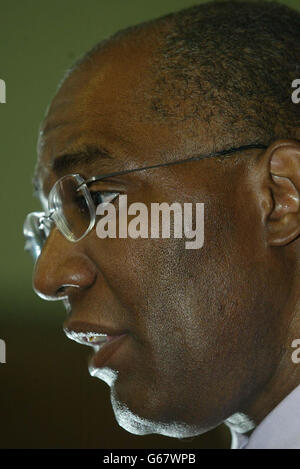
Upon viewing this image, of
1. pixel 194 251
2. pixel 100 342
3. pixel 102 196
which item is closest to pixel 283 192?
pixel 194 251

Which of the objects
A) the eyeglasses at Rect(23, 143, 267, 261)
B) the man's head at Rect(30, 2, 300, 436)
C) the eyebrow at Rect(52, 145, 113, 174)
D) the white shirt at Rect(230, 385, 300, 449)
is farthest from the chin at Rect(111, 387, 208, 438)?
the eyebrow at Rect(52, 145, 113, 174)

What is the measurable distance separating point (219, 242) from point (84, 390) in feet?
6.30

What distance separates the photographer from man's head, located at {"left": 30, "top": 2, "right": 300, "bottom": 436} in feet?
3.86

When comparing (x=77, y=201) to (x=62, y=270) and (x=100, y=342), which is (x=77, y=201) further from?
(x=100, y=342)

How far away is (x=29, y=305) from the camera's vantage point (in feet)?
9.98

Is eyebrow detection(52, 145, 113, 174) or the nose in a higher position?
eyebrow detection(52, 145, 113, 174)

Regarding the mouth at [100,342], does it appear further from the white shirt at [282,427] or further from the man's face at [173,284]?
the white shirt at [282,427]

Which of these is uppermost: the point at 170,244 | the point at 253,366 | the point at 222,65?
the point at 222,65

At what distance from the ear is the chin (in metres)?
0.37

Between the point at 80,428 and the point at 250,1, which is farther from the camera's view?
the point at 80,428

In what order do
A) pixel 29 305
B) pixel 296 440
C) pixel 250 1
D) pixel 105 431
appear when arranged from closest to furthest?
1. pixel 296 440
2. pixel 250 1
3. pixel 105 431
4. pixel 29 305

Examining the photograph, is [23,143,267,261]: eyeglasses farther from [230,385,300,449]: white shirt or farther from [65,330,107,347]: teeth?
[230,385,300,449]: white shirt

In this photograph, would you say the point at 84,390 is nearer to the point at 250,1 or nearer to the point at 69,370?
the point at 69,370
